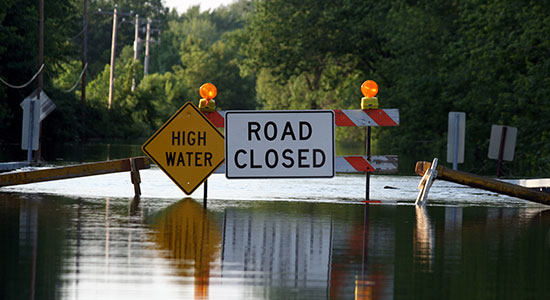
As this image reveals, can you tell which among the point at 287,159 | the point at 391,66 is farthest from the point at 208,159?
the point at 391,66

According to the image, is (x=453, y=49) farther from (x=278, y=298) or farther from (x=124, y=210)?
(x=278, y=298)

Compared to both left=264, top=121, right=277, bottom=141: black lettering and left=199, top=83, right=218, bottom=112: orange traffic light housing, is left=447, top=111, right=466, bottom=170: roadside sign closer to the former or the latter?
left=199, top=83, right=218, bottom=112: orange traffic light housing

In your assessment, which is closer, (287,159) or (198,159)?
(287,159)

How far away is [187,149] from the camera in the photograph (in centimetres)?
1491

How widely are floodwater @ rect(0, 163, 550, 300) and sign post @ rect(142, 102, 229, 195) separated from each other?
1.43ft

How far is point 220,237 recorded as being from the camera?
11125 mm

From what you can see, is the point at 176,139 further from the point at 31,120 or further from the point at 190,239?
the point at 31,120

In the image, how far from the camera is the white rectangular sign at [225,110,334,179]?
48.0ft

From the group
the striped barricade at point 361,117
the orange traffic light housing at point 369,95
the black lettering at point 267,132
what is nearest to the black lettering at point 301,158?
the black lettering at point 267,132

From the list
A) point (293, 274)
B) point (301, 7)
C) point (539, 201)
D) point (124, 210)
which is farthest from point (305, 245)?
point (301, 7)

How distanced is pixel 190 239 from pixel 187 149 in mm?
4141

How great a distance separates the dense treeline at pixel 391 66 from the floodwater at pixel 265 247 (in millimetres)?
16632

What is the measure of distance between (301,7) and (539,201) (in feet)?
174

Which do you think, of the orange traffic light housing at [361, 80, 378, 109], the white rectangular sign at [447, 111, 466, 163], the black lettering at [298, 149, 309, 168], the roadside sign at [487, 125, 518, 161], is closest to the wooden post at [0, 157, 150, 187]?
the black lettering at [298, 149, 309, 168]
